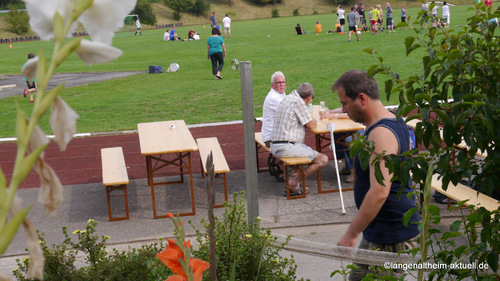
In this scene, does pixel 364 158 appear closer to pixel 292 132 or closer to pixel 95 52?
pixel 95 52

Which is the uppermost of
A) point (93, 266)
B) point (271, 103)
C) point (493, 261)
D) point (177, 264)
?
point (177, 264)

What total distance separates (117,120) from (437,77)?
12.9 metres

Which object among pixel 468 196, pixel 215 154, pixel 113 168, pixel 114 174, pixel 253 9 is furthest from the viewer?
pixel 253 9

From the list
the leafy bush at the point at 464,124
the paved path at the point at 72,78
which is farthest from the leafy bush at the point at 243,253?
the paved path at the point at 72,78

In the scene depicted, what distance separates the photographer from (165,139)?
26.9 ft

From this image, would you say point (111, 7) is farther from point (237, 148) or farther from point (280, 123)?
point (237, 148)

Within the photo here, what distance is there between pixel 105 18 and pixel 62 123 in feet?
0.28

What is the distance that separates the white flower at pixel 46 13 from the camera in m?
0.40

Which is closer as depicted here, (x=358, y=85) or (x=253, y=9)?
(x=358, y=85)

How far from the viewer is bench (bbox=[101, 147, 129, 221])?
24.4 ft

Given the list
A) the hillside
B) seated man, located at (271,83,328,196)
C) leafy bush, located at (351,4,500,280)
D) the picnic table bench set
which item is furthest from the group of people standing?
the hillside

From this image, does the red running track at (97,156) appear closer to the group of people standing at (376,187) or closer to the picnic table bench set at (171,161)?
the picnic table bench set at (171,161)

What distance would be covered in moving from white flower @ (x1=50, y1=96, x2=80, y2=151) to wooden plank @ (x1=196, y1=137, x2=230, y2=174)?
694 cm

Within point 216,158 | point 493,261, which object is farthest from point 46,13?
point 216,158
